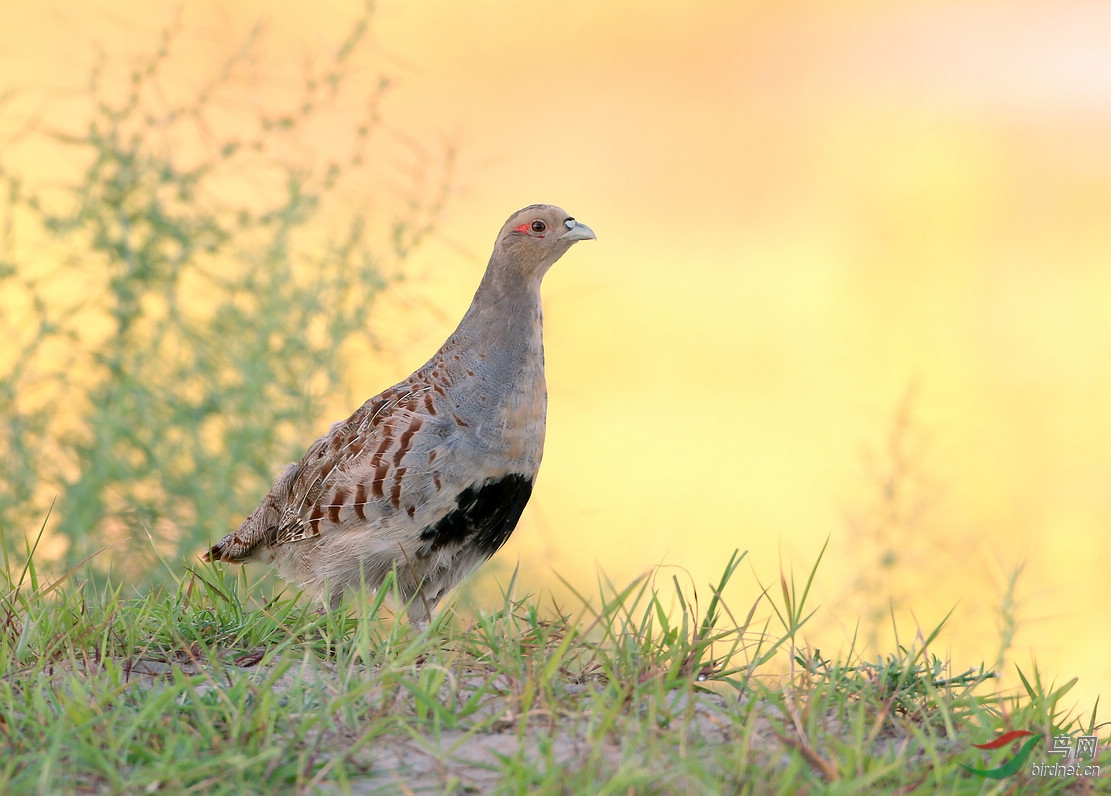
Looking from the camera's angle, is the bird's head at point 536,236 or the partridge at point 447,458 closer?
the partridge at point 447,458

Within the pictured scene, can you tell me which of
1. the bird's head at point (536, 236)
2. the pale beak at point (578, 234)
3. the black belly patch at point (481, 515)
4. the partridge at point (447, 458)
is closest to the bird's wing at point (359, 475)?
the partridge at point (447, 458)

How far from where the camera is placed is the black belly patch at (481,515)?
4.00 metres

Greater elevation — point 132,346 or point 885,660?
point 132,346

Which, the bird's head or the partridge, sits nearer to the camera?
the partridge

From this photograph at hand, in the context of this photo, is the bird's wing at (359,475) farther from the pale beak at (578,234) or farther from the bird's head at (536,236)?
the pale beak at (578,234)

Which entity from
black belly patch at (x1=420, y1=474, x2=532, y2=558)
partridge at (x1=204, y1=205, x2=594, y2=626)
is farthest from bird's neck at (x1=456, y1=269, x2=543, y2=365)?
black belly patch at (x1=420, y1=474, x2=532, y2=558)

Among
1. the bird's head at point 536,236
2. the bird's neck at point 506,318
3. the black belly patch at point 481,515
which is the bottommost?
the black belly patch at point 481,515

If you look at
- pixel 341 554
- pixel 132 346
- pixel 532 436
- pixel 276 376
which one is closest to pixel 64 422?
pixel 132 346

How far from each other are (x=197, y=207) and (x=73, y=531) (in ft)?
6.13

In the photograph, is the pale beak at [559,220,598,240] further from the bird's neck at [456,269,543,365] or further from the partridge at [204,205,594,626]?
the bird's neck at [456,269,543,365]

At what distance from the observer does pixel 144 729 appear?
2.73 meters

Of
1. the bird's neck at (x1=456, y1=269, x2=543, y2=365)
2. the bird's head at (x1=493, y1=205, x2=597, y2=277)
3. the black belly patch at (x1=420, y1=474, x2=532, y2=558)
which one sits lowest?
the black belly patch at (x1=420, y1=474, x2=532, y2=558)

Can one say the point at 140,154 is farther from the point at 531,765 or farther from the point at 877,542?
the point at 531,765

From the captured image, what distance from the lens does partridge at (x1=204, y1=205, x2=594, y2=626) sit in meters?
4.00
